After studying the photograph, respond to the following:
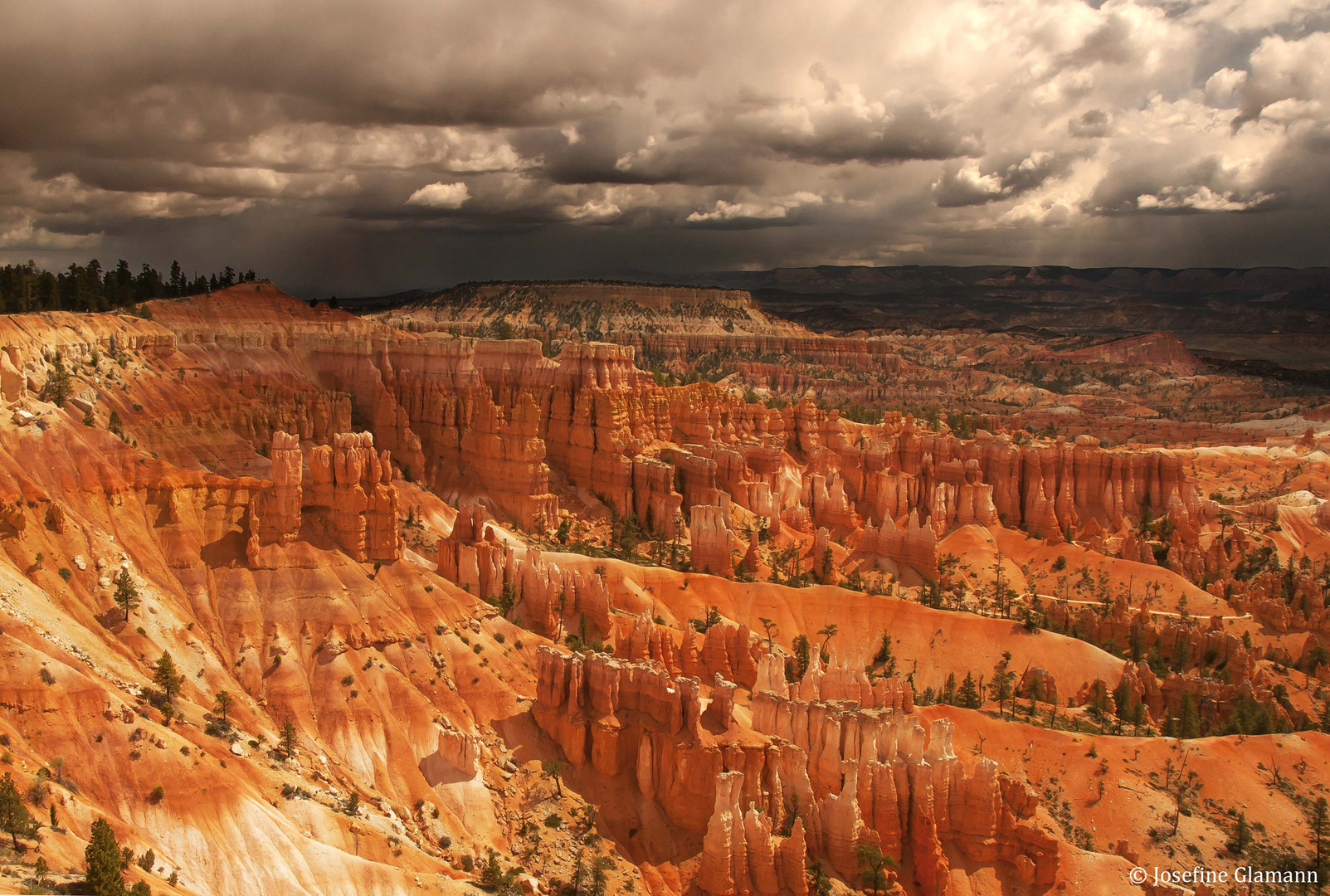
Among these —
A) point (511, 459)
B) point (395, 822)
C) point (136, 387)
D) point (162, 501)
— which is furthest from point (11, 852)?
point (511, 459)

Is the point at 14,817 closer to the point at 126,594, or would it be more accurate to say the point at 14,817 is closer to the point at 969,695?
→ the point at 126,594

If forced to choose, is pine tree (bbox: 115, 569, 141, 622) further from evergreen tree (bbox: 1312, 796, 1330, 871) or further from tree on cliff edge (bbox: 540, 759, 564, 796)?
evergreen tree (bbox: 1312, 796, 1330, 871)

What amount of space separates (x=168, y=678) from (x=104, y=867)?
11.1 m

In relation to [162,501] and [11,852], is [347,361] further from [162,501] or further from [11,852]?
[11,852]

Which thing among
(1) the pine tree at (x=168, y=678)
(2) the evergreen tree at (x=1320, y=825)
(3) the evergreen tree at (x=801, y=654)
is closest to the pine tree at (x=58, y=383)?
(1) the pine tree at (x=168, y=678)

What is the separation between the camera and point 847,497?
89.6 meters

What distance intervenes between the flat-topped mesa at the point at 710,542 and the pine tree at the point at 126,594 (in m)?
38.4

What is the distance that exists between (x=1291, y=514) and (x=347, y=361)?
7672 centimetres

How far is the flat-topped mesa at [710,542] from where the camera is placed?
6986cm

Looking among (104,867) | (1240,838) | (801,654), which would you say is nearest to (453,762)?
(104,867)

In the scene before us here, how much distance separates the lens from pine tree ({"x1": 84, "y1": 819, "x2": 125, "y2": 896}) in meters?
22.8

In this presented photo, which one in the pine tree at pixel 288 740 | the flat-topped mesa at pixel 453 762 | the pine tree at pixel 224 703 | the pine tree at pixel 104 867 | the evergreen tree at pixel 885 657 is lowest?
the evergreen tree at pixel 885 657

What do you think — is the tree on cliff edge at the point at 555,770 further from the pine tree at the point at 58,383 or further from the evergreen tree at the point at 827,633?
the pine tree at the point at 58,383

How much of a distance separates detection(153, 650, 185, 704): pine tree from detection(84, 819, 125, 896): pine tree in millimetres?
8960
